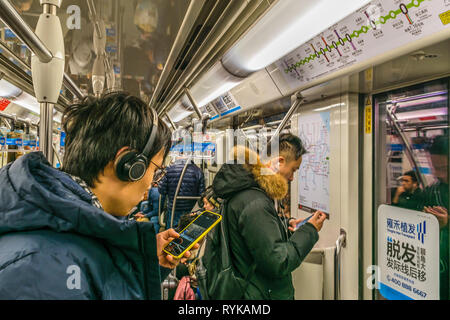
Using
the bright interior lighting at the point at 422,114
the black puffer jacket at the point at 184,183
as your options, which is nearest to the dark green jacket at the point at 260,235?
the bright interior lighting at the point at 422,114

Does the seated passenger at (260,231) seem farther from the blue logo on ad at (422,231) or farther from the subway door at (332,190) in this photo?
the blue logo on ad at (422,231)

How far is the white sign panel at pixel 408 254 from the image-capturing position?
1.20 meters

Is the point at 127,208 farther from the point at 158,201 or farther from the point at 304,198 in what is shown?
the point at 158,201

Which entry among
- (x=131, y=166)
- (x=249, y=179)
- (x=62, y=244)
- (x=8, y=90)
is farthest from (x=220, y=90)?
(x=8, y=90)

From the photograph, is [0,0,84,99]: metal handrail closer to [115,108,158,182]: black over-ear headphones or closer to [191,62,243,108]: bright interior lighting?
[115,108,158,182]: black over-ear headphones

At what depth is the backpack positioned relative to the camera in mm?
1318

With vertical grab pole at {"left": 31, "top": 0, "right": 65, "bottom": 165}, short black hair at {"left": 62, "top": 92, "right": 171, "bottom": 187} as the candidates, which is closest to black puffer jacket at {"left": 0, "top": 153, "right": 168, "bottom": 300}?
short black hair at {"left": 62, "top": 92, "right": 171, "bottom": 187}

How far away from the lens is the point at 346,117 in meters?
1.46

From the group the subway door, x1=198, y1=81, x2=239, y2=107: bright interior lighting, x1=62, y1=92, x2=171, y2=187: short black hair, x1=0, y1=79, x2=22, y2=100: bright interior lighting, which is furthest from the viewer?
x1=0, y1=79, x2=22, y2=100: bright interior lighting

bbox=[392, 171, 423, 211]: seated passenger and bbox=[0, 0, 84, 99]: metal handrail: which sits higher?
bbox=[0, 0, 84, 99]: metal handrail

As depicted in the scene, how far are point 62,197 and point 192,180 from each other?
2316mm

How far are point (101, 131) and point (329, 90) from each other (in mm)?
1195

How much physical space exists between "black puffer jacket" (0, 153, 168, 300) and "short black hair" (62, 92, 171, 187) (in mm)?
132

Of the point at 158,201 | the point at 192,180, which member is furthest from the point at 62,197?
the point at 158,201
